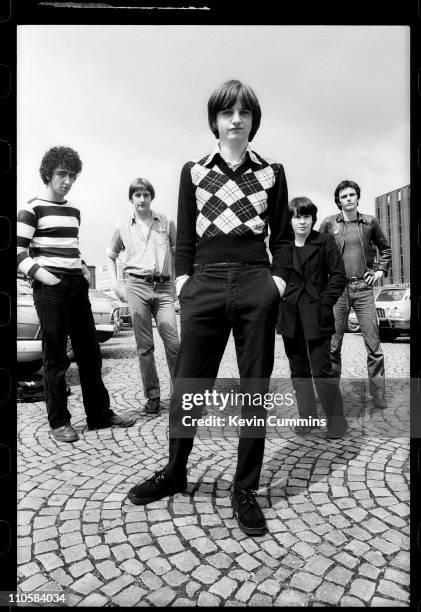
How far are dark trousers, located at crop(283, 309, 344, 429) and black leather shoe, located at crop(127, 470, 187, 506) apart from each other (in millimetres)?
1126

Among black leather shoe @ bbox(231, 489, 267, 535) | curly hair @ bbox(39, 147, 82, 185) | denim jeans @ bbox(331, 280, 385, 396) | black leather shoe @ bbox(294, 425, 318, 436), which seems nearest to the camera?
black leather shoe @ bbox(231, 489, 267, 535)

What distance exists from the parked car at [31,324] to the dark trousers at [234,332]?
739 mm

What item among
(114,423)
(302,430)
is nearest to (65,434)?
(114,423)

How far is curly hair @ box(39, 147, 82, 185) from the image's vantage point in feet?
7.55

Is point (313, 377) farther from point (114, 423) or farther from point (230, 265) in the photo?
point (114, 423)

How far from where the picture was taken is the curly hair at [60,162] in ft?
7.55

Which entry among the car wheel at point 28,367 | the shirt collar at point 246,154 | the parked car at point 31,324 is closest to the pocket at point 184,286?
the shirt collar at point 246,154

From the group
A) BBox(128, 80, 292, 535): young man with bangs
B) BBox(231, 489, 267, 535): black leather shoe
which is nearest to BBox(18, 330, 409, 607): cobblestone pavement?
BBox(231, 489, 267, 535): black leather shoe

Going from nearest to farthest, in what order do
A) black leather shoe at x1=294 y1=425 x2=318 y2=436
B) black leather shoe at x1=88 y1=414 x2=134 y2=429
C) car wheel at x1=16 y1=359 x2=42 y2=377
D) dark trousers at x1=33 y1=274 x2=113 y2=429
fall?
dark trousers at x1=33 y1=274 x2=113 y2=429, black leather shoe at x1=294 y1=425 x2=318 y2=436, black leather shoe at x1=88 y1=414 x2=134 y2=429, car wheel at x1=16 y1=359 x2=42 y2=377

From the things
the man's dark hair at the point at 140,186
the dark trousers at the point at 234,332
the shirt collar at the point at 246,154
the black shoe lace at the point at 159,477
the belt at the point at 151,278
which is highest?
the man's dark hair at the point at 140,186

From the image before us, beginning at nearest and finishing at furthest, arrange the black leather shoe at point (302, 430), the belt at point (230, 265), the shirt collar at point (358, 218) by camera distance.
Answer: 1. the belt at point (230, 265)
2. the black leather shoe at point (302, 430)
3. the shirt collar at point (358, 218)

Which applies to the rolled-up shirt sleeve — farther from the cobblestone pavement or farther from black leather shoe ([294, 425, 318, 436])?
black leather shoe ([294, 425, 318, 436])

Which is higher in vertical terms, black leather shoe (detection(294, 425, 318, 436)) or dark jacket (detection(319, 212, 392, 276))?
dark jacket (detection(319, 212, 392, 276))

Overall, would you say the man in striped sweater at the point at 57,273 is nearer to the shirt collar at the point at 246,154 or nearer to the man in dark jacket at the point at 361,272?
the shirt collar at the point at 246,154
